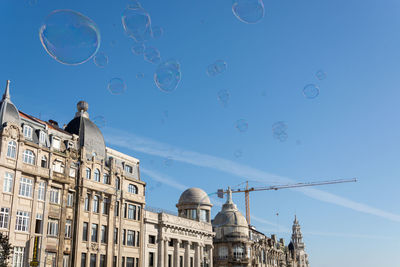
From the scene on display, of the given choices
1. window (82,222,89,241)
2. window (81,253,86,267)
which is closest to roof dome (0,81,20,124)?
window (82,222,89,241)

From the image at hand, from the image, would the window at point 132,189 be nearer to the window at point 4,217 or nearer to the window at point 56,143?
the window at point 56,143

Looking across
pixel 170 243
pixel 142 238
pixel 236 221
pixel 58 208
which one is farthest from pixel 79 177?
pixel 236 221

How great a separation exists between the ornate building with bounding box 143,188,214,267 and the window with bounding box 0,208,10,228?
2100 centimetres

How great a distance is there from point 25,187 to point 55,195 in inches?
157

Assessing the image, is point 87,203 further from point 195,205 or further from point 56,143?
point 195,205

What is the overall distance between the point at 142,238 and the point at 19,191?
19.6 metres

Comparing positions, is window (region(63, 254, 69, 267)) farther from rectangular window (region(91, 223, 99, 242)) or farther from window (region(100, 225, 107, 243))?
window (region(100, 225, 107, 243))

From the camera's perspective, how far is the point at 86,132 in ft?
183

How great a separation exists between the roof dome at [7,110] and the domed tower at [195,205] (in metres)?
35.8

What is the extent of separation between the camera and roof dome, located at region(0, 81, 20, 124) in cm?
4584

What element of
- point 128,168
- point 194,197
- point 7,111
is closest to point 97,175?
point 128,168

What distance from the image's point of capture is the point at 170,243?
65062 mm

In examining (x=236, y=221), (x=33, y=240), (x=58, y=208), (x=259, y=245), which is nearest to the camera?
(x=33, y=240)

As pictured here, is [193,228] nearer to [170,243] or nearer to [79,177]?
[170,243]
